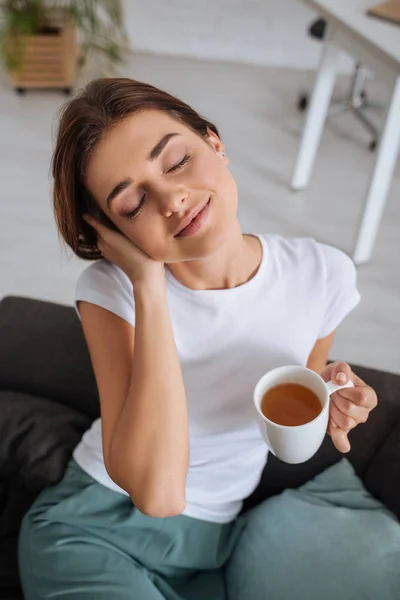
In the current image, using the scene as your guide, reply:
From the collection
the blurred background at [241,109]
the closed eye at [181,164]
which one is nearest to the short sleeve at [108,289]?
the closed eye at [181,164]

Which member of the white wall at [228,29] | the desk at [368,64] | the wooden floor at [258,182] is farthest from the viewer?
the white wall at [228,29]

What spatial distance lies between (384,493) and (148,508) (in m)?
0.54

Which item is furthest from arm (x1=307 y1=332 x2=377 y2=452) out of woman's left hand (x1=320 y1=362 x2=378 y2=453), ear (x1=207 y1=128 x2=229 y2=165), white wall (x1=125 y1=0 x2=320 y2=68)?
white wall (x1=125 y1=0 x2=320 y2=68)

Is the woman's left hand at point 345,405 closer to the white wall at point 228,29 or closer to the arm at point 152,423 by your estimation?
the arm at point 152,423

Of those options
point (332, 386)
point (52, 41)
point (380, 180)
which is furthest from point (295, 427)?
point (52, 41)

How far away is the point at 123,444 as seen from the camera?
1.02 m

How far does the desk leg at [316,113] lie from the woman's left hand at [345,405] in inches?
75.1

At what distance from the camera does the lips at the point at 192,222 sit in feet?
3.25

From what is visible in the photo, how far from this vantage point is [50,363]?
155cm

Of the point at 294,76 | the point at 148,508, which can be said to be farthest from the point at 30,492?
the point at 294,76

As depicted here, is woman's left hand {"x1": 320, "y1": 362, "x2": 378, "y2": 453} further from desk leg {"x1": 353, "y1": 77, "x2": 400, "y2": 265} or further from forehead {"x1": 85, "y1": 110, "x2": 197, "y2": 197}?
desk leg {"x1": 353, "y1": 77, "x2": 400, "y2": 265}

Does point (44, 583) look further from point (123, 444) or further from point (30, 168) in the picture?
point (30, 168)

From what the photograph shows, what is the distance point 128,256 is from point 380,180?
1.59 metres

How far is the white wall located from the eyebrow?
10.2 ft
